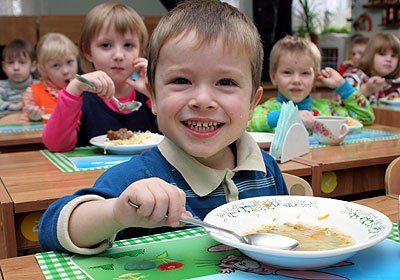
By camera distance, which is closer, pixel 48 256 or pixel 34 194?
pixel 48 256

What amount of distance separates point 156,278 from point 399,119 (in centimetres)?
260

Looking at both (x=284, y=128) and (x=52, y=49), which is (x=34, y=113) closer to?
(x=52, y=49)

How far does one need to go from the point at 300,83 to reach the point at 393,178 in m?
1.16

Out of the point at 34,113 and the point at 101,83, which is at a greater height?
the point at 101,83

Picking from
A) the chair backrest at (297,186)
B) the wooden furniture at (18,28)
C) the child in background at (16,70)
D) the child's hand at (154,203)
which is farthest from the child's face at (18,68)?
the child's hand at (154,203)

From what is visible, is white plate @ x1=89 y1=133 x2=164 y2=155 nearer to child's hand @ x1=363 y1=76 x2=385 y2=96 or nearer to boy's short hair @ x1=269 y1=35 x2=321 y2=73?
boy's short hair @ x1=269 y1=35 x2=321 y2=73

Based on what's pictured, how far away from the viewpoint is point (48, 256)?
82cm

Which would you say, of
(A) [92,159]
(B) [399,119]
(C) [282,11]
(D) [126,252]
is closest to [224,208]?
(D) [126,252]

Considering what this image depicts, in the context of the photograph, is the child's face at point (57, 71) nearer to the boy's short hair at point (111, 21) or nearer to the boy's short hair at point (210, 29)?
the boy's short hair at point (111, 21)

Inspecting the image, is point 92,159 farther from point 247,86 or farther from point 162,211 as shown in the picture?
point 162,211

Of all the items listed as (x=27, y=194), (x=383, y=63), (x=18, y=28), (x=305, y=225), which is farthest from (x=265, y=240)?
(x=18, y=28)

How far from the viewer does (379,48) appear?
385 cm

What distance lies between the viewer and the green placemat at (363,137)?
220cm

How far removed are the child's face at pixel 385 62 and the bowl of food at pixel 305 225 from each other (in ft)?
10.4
